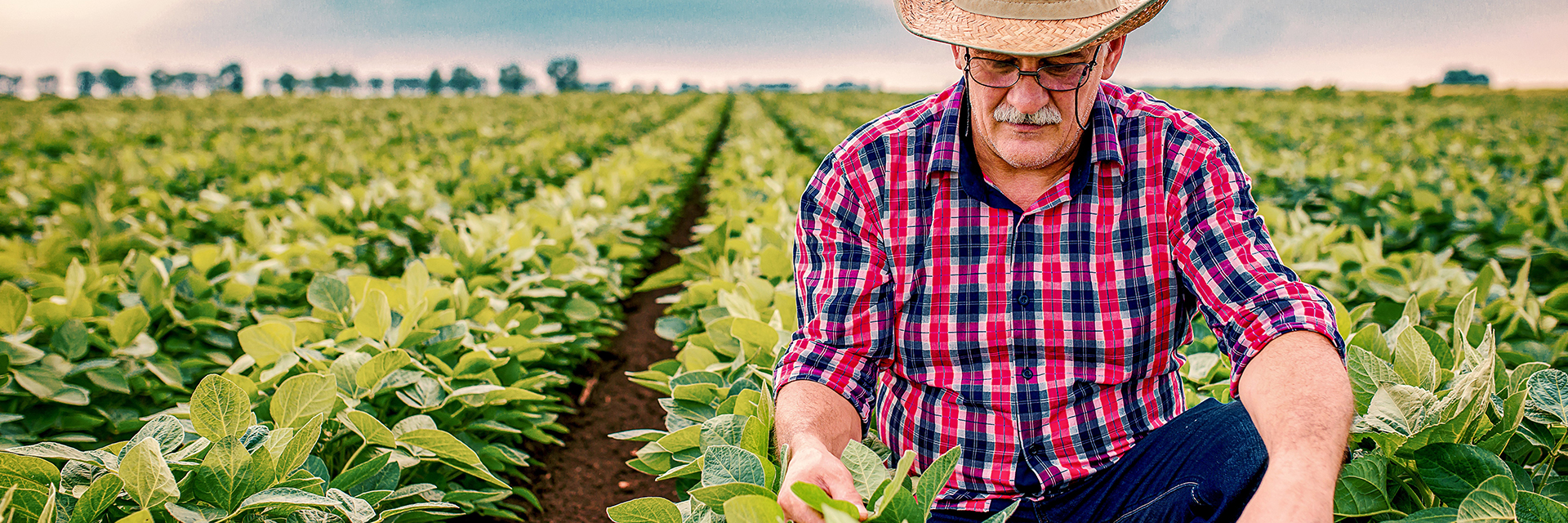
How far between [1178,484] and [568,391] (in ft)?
10.1

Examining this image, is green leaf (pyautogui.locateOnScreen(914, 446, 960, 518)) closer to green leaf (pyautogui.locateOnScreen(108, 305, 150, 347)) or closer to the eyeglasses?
Answer: the eyeglasses

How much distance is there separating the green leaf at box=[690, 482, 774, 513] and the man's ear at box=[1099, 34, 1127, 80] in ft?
3.56

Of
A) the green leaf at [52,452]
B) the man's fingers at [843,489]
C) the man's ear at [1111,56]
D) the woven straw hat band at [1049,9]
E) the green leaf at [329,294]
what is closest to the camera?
the man's fingers at [843,489]

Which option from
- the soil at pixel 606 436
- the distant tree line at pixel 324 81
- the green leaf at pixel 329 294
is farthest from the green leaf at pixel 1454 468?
the distant tree line at pixel 324 81

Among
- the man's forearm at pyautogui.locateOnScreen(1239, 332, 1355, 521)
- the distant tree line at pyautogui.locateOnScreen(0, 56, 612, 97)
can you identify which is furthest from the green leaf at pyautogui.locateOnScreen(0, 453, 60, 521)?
the distant tree line at pyautogui.locateOnScreen(0, 56, 612, 97)

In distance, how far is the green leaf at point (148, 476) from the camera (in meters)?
1.38

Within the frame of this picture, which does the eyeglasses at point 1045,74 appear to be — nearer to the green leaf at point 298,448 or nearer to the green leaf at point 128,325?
the green leaf at point 298,448

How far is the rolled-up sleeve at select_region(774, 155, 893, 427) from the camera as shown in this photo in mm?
1728

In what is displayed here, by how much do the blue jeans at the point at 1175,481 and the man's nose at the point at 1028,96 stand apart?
70 cm

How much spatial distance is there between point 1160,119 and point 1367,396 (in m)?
0.68

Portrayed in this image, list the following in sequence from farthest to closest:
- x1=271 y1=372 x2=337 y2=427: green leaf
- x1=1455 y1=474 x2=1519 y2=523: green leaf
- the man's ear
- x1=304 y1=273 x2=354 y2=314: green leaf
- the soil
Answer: the soil < x1=304 y1=273 x2=354 y2=314: green leaf < x1=271 y1=372 x2=337 y2=427: green leaf < the man's ear < x1=1455 y1=474 x2=1519 y2=523: green leaf

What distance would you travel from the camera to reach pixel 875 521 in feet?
4.02

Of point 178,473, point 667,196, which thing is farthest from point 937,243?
point 667,196

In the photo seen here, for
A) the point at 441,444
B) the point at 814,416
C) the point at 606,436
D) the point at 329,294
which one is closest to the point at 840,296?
the point at 814,416
